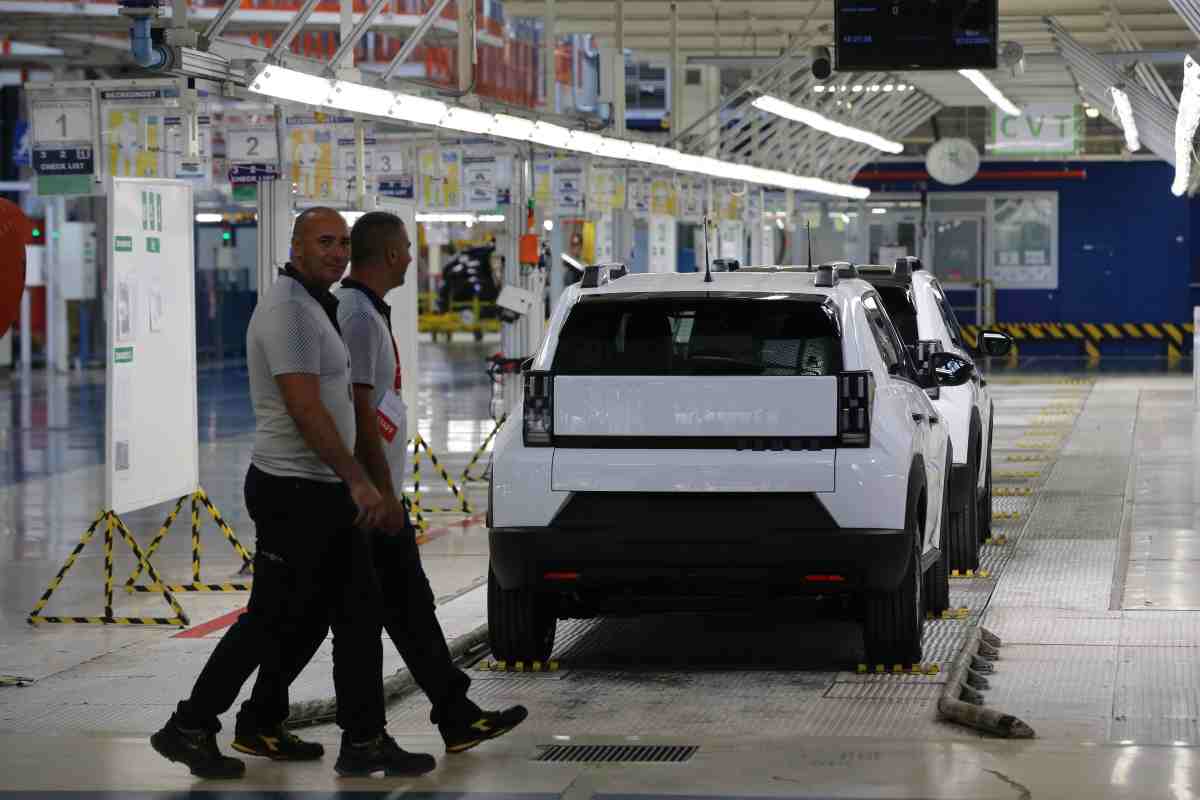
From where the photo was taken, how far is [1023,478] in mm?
17578

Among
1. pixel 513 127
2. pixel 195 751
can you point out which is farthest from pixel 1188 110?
pixel 195 751

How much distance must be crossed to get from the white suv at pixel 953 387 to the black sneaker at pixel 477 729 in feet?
14.4

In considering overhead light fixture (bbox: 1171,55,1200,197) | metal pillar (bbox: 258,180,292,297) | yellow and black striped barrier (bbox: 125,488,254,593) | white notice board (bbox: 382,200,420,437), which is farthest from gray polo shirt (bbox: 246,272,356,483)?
overhead light fixture (bbox: 1171,55,1200,197)

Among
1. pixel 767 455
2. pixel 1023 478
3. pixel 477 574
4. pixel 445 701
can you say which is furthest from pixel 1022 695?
pixel 1023 478

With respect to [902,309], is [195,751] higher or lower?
lower

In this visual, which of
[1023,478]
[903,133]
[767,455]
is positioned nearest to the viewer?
[767,455]

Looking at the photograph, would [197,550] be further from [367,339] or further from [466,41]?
[466,41]

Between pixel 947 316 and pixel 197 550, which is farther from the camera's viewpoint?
pixel 947 316

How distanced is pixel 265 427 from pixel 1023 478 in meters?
12.1

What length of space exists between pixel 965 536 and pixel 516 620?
3.75 meters

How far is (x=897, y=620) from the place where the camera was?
8266 mm

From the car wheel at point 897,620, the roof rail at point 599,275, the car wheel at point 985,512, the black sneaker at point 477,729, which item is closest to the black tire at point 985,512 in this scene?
Result: the car wheel at point 985,512

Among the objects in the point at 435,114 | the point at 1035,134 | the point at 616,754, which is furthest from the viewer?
the point at 1035,134

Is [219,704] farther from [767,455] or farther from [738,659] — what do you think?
[738,659]
